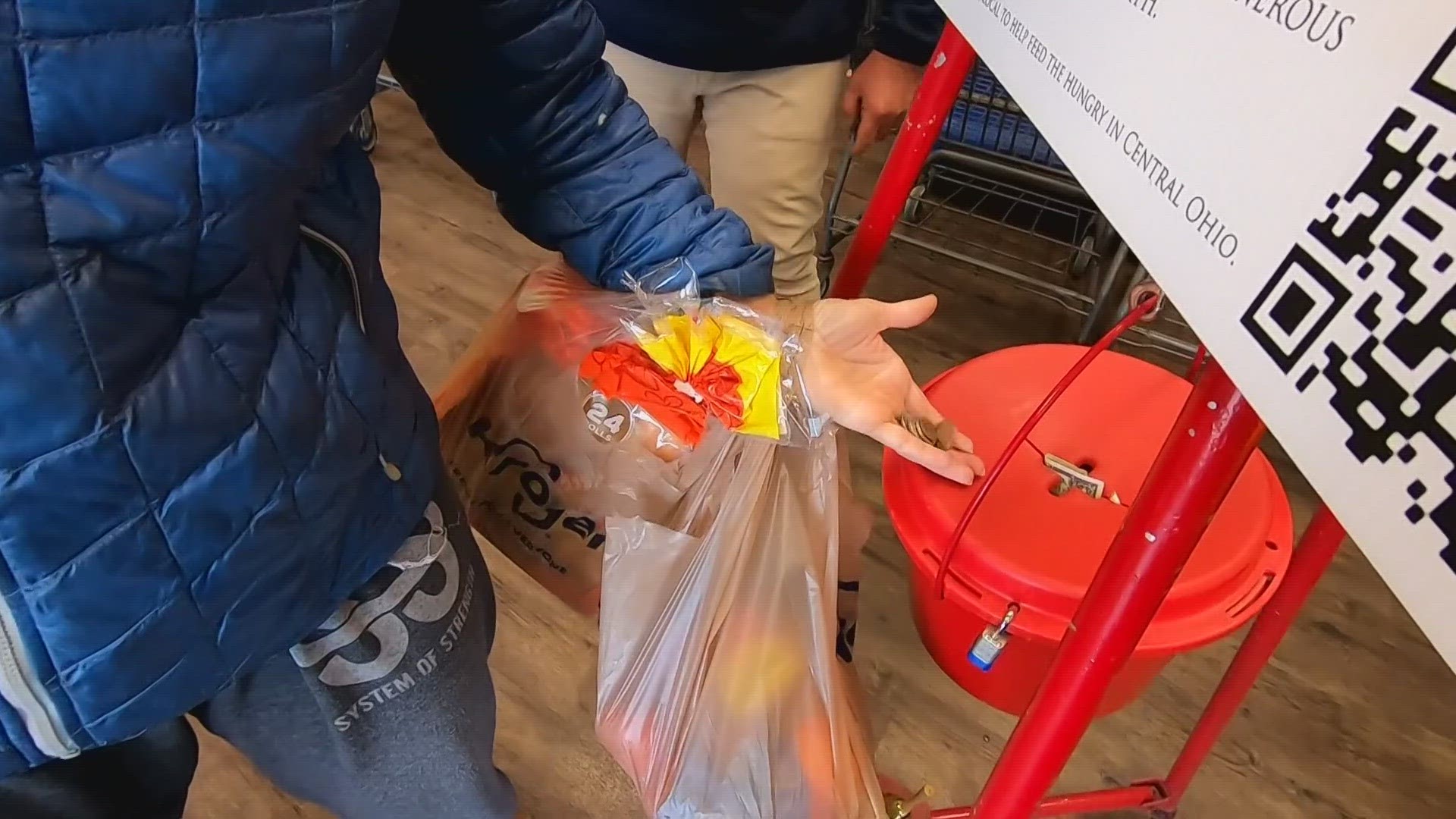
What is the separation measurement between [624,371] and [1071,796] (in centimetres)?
59

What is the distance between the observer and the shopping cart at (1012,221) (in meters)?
1.59

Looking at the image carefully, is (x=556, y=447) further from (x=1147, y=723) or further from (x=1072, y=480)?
(x=1147, y=723)

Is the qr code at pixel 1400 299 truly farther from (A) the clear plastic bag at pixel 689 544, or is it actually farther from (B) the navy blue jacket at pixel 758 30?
(B) the navy blue jacket at pixel 758 30

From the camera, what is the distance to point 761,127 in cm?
105

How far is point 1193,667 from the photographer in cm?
122

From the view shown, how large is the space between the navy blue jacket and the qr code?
0.74m

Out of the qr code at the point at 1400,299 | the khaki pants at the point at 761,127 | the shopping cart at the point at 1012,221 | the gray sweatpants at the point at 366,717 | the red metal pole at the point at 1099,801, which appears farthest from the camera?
the shopping cart at the point at 1012,221

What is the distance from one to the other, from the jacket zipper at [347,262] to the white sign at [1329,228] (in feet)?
1.26

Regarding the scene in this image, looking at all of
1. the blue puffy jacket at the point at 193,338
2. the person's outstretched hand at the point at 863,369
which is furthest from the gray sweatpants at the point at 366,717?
the person's outstretched hand at the point at 863,369

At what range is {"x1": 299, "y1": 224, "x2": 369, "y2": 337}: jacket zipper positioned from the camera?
1.65ft

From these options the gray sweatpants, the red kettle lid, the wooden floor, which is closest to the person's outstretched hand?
the red kettle lid

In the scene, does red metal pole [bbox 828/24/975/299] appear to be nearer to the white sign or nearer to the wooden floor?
the white sign

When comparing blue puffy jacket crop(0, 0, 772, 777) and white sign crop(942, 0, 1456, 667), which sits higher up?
white sign crop(942, 0, 1456, 667)

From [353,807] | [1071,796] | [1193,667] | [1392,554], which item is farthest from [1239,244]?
[1193,667]
